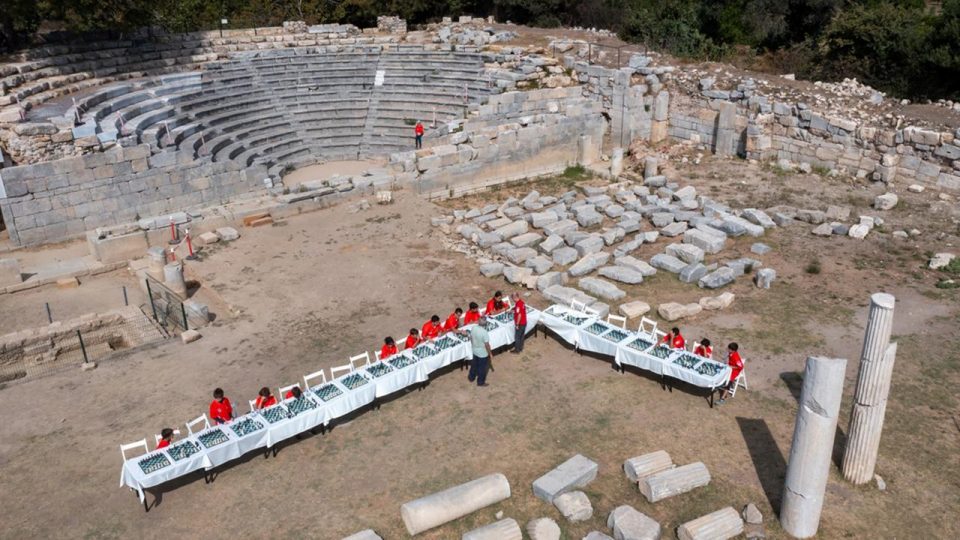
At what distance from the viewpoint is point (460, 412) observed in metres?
11.6

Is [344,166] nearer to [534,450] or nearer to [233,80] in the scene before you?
[233,80]

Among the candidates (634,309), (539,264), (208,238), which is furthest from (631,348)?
(208,238)

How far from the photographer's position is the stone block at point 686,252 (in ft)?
53.8

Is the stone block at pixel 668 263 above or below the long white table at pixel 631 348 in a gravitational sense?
below

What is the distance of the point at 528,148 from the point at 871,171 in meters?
9.72

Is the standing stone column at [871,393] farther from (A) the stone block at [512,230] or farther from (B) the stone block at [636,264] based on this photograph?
(A) the stone block at [512,230]

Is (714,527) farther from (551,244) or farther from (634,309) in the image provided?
(551,244)

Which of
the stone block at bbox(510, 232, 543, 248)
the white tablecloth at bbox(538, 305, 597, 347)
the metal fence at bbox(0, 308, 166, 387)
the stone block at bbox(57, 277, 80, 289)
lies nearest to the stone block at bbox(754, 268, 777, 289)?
the white tablecloth at bbox(538, 305, 597, 347)

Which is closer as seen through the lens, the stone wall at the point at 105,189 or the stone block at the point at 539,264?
the stone block at the point at 539,264

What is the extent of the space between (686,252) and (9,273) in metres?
15.0

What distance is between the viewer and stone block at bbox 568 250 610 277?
16.1m

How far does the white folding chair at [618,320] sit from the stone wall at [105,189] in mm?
12271

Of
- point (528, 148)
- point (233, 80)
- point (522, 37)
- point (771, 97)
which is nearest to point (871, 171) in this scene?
point (771, 97)

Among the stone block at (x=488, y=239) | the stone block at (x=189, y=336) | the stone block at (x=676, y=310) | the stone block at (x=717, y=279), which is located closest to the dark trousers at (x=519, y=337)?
the stone block at (x=676, y=310)
